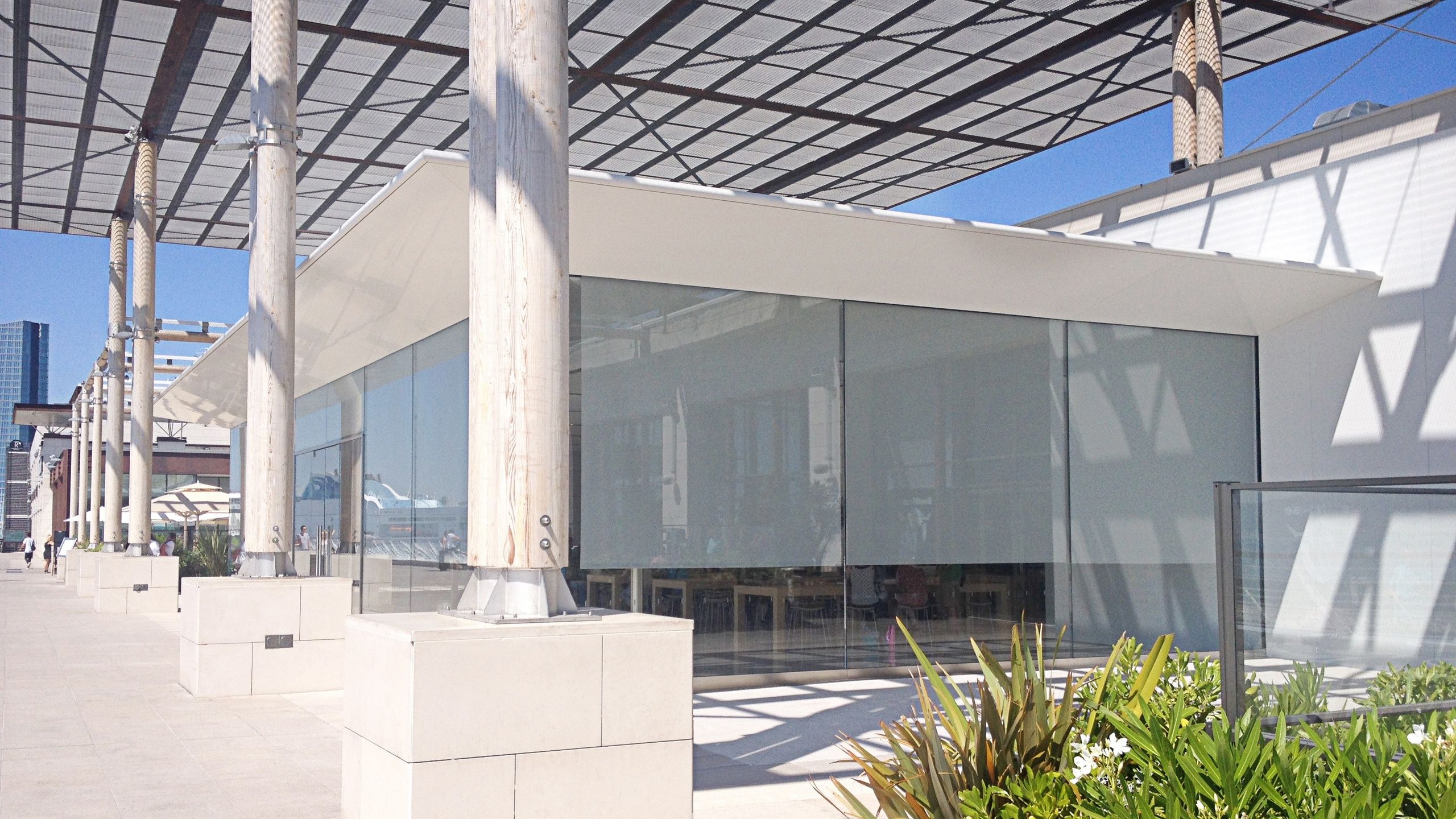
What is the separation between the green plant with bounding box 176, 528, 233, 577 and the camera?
2919 cm

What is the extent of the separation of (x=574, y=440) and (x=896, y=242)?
3366mm

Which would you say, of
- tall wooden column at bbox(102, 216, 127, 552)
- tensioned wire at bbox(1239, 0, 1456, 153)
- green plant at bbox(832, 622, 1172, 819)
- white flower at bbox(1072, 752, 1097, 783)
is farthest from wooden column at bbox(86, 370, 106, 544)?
white flower at bbox(1072, 752, 1097, 783)

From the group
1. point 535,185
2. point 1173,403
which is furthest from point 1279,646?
point 1173,403

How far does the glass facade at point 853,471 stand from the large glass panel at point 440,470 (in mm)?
39

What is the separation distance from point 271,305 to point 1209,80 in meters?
11.8

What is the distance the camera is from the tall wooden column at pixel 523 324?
5.99 meters

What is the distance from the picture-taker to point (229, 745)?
356 inches

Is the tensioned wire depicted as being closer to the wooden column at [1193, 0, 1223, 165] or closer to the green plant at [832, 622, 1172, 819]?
the wooden column at [1193, 0, 1223, 165]

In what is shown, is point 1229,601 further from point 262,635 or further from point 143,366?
point 143,366

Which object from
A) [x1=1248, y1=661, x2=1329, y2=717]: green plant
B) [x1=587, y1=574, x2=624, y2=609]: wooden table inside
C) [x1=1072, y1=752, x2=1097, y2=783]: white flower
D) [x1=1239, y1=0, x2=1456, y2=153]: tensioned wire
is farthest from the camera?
[x1=1239, y1=0, x2=1456, y2=153]: tensioned wire

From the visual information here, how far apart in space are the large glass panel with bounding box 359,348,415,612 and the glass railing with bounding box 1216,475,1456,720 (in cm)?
1046

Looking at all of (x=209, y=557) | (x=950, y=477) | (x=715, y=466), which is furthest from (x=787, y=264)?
(x=209, y=557)

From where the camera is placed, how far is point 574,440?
11531 millimetres

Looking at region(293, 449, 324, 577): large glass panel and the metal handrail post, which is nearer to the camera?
the metal handrail post
